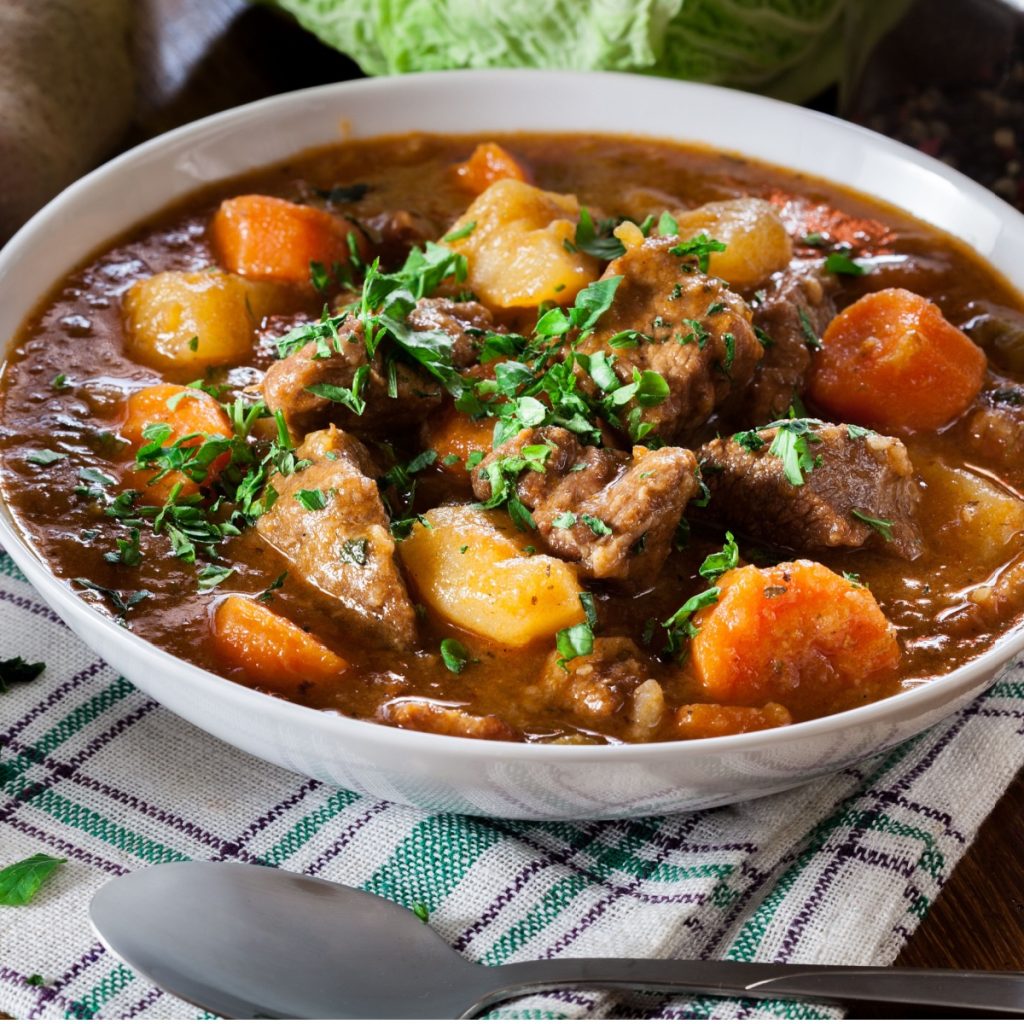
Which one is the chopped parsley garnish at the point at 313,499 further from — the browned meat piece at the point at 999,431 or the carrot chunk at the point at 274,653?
the browned meat piece at the point at 999,431

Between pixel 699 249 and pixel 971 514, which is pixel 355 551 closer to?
pixel 699 249

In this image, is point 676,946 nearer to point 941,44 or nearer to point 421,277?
point 421,277

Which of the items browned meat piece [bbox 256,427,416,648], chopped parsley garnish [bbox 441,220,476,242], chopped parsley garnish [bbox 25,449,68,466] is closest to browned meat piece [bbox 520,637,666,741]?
browned meat piece [bbox 256,427,416,648]

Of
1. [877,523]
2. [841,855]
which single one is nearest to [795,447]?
[877,523]

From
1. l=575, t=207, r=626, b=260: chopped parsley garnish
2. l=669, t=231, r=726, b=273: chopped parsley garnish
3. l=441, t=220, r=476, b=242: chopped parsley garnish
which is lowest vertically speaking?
l=441, t=220, r=476, b=242: chopped parsley garnish

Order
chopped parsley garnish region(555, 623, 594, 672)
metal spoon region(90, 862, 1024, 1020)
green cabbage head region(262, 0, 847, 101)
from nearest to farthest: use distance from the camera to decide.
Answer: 1. metal spoon region(90, 862, 1024, 1020)
2. chopped parsley garnish region(555, 623, 594, 672)
3. green cabbage head region(262, 0, 847, 101)

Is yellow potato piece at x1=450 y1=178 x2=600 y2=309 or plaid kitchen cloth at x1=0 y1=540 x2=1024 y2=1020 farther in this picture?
yellow potato piece at x1=450 y1=178 x2=600 y2=309

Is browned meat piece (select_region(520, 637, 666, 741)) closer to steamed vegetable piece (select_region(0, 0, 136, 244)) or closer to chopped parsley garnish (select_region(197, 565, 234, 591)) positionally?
chopped parsley garnish (select_region(197, 565, 234, 591))
